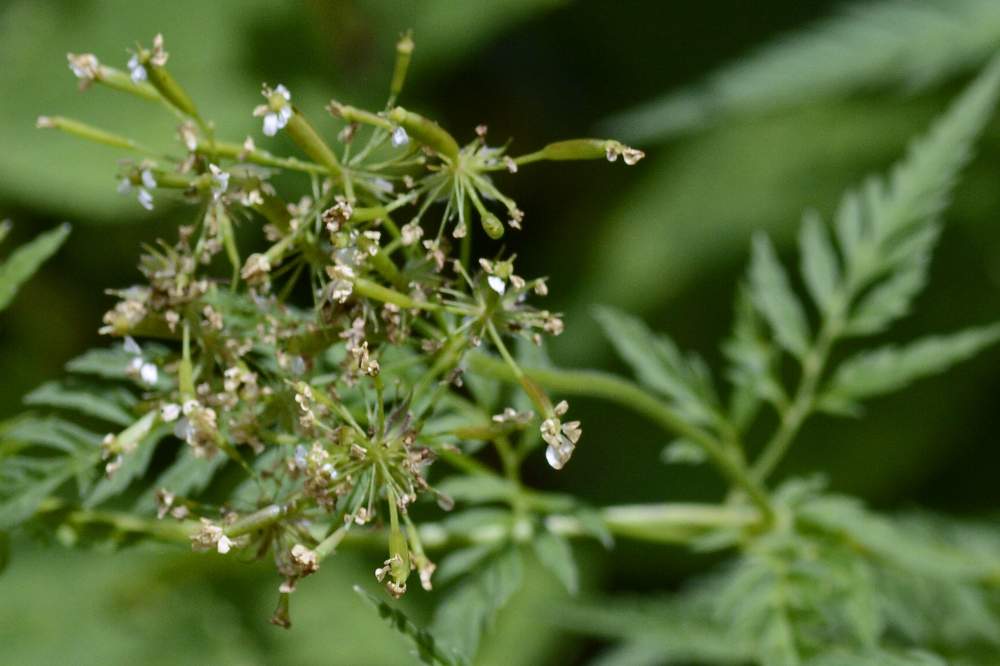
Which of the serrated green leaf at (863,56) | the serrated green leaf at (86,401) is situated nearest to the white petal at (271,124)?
the serrated green leaf at (86,401)

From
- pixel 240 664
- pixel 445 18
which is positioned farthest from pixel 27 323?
pixel 445 18

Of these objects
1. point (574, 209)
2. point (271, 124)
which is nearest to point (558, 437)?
point (271, 124)

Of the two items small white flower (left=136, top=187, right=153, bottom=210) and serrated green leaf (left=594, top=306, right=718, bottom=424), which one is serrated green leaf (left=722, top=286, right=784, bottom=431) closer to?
serrated green leaf (left=594, top=306, right=718, bottom=424)

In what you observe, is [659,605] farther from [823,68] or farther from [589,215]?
[589,215]

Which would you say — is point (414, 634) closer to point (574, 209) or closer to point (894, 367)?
point (894, 367)

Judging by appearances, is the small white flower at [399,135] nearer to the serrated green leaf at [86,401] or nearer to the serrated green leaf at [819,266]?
the serrated green leaf at [86,401]

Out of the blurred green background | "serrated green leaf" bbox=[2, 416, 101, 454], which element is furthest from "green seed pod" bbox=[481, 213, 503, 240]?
the blurred green background

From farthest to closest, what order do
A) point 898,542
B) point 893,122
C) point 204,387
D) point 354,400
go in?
point 893,122 → point 898,542 → point 354,400 → point 204,387
